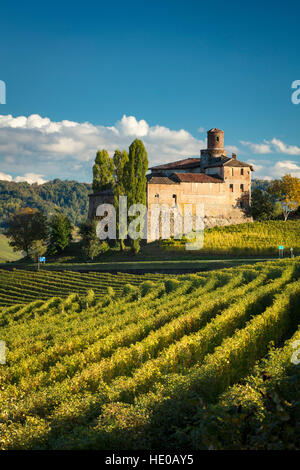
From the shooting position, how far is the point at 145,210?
2248 inches

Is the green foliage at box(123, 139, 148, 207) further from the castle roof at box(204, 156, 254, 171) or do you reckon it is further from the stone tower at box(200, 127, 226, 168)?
the stone tower at box(200, 127, 226, 168)

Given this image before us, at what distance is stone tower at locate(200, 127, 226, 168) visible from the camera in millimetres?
69688

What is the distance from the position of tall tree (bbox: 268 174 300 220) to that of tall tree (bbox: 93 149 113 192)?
1235 inches

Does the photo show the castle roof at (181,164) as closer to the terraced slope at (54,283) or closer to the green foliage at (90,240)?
the green foliage at (90,240)

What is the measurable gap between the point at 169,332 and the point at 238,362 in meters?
4.00

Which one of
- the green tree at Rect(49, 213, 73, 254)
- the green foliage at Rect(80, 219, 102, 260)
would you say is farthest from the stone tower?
the green tree at Rect(49, 213, 73, 254)

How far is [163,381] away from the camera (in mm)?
10258

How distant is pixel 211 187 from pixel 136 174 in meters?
14.9

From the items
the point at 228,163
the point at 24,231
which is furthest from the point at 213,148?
the point at 24,231

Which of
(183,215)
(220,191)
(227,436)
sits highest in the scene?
(220,191)

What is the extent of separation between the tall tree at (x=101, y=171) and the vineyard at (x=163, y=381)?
151 ft
